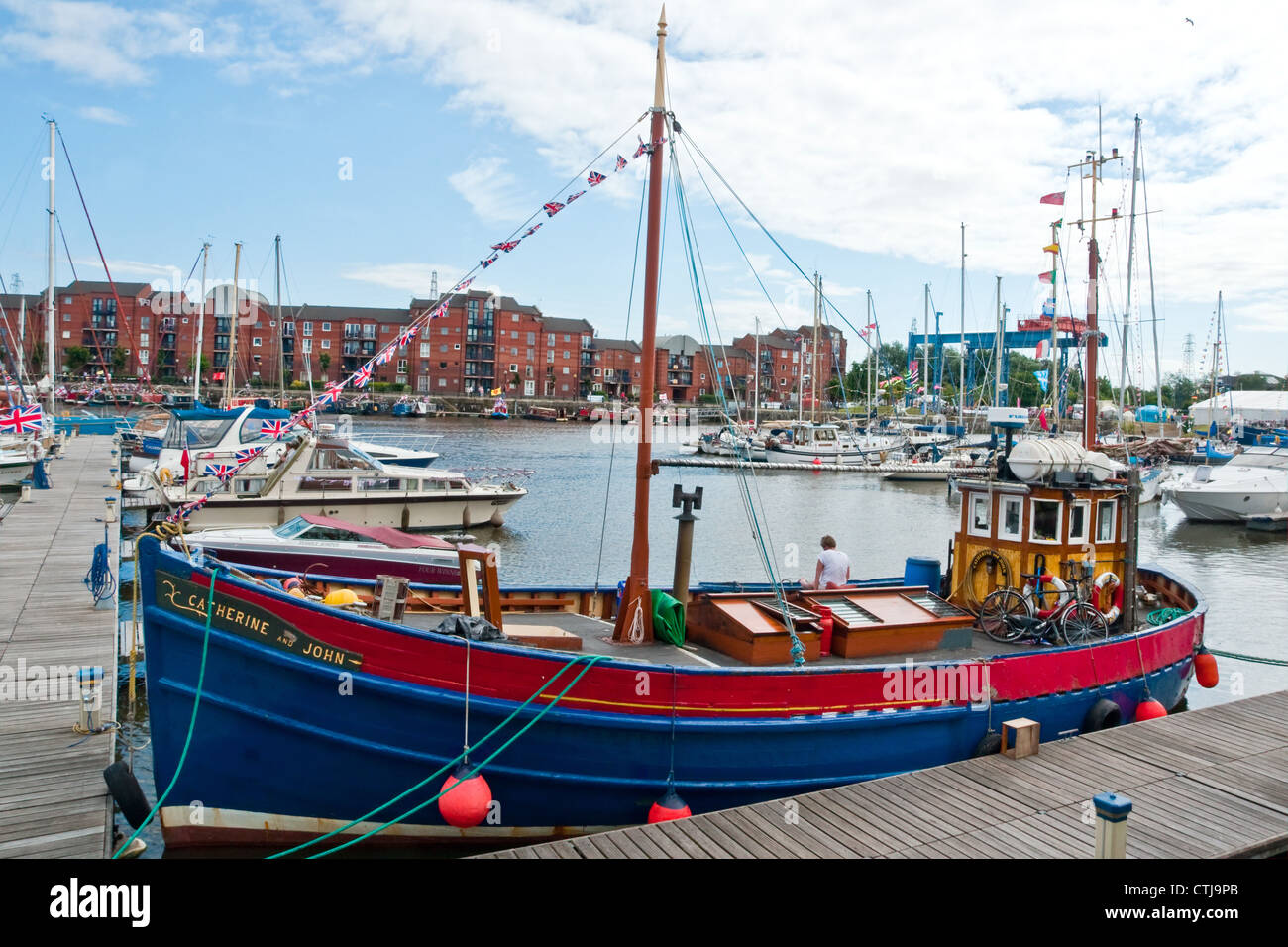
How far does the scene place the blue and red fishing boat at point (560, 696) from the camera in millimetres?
8672

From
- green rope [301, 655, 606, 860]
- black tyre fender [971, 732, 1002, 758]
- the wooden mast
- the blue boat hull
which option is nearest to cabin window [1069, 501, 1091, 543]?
black tyre fender [971, 732, 1002, 758]

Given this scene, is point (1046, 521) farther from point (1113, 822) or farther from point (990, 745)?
point (1113, 822)

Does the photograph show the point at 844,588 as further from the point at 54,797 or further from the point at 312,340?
the point at 312,340

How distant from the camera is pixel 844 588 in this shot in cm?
Answer: 1292

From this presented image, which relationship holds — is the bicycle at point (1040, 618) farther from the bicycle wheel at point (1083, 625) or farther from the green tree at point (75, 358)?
the green tree at point (75, 358)

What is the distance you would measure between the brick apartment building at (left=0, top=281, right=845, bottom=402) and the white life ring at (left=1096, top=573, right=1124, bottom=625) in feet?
317

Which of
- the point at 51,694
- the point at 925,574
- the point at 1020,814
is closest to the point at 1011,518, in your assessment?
the point at 925,574

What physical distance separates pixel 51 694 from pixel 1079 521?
13770mm

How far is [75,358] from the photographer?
116m

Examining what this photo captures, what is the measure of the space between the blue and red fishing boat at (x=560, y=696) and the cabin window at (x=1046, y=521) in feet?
3.68

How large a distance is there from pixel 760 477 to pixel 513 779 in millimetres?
52677

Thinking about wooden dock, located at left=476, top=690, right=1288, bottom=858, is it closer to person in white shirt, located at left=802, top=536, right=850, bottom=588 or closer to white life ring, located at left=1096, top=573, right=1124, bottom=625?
white life ring, located at left=1096, top=573, right=1124, bottom=625

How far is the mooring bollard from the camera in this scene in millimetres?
6855

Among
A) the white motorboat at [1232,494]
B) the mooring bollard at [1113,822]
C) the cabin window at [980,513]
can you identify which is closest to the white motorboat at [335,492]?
the cabin window at [980,513]
